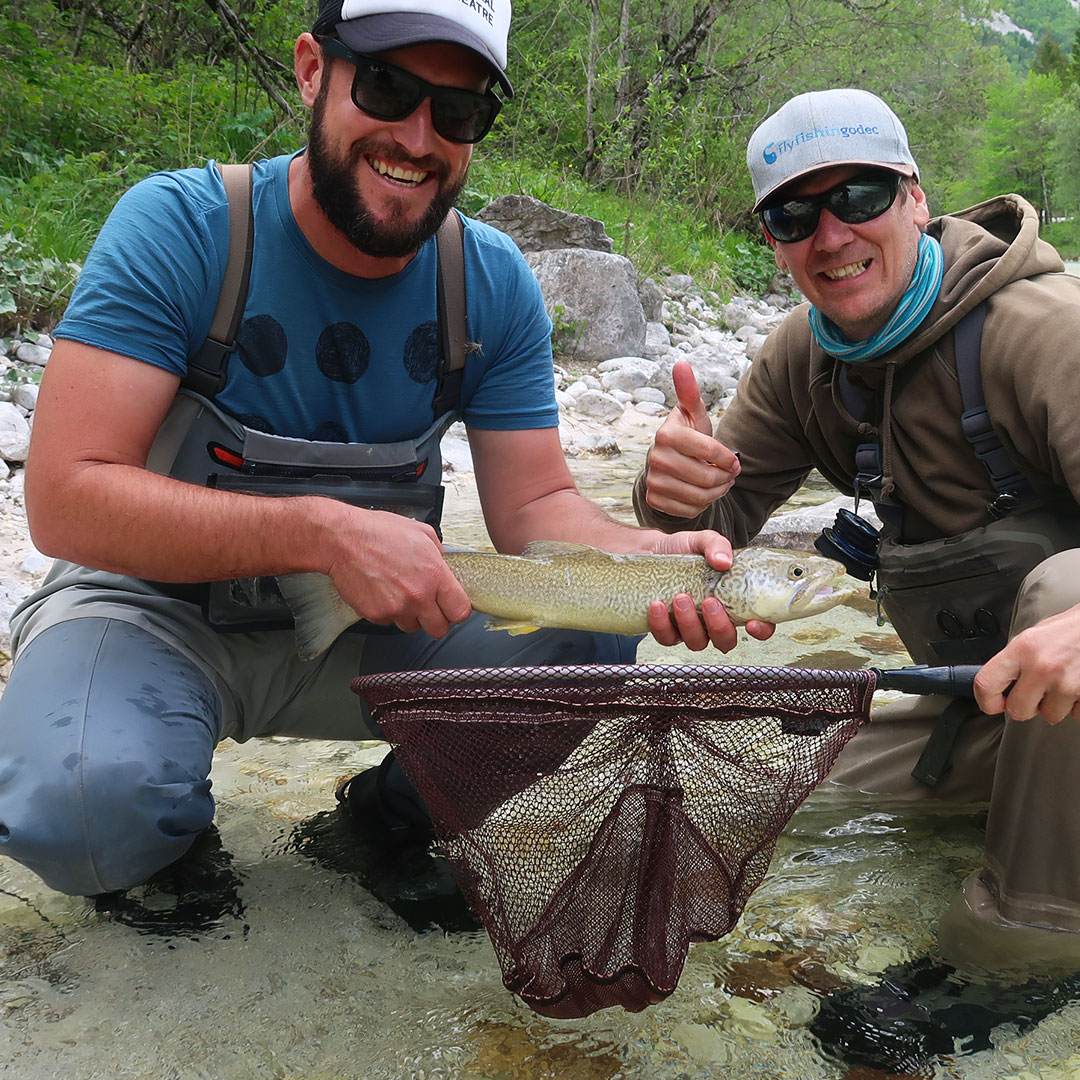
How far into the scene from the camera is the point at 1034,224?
3.34m

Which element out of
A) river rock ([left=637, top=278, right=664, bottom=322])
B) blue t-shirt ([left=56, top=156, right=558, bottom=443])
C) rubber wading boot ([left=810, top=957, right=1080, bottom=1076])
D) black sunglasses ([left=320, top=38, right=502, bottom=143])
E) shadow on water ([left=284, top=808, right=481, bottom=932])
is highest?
river rock ([left=637, top=278, right=664, bottom=322])

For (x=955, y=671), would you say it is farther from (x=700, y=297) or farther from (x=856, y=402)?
(x=700, y=297)

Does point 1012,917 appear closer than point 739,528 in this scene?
Yes

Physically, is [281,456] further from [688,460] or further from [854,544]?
[854,544]

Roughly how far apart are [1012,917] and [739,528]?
1821mm

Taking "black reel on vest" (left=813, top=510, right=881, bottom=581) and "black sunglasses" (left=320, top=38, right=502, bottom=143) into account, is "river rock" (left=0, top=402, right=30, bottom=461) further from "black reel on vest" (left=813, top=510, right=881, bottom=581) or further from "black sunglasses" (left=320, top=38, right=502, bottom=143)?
"black reel on vest" (left=813, top=510, right=881, bottom=581)

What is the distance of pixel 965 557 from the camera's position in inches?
128

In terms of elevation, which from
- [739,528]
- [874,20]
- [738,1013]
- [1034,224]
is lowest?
[738,1013]

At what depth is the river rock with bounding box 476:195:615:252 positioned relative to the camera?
14.3 m

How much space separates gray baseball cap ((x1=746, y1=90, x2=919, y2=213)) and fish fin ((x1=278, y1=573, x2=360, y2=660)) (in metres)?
1.93

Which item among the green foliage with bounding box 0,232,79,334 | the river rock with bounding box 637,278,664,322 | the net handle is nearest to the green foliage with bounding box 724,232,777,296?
the river rock with bounding box 637,278,664,322

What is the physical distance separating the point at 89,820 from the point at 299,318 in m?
1.51

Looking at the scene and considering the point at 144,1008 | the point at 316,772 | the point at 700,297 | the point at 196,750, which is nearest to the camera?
the point at 144,1008

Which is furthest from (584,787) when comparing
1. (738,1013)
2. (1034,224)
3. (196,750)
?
(1034,224)
